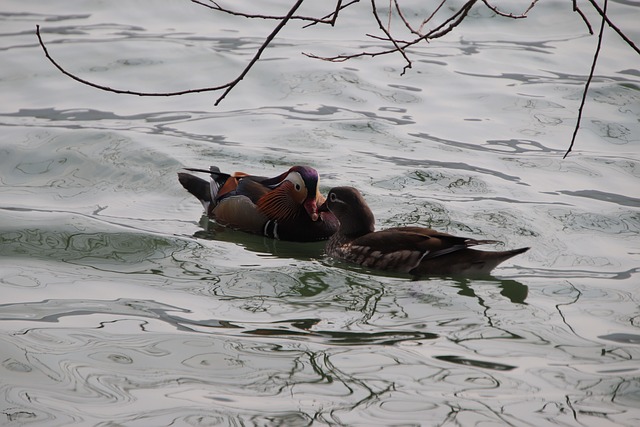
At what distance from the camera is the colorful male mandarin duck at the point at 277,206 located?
9422 mm

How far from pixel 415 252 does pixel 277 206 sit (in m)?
1.80

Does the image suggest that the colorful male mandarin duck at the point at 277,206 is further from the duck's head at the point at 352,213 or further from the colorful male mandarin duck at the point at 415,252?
the colorful male mandarin duck at the point at 415,252

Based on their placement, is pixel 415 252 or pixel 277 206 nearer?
pixel 415 252

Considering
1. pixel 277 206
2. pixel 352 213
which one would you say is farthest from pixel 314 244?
pixel 352 213

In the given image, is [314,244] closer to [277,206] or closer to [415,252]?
[277,206]

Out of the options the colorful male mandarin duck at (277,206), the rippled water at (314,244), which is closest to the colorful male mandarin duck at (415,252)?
the rippled water at (314,244)

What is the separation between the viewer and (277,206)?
9.48 m

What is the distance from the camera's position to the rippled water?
5.99 m

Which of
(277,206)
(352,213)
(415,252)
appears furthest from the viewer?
(277,206)

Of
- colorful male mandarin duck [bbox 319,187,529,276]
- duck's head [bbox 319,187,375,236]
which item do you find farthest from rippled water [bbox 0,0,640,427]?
duck's head [bbox 319,187,375,236]

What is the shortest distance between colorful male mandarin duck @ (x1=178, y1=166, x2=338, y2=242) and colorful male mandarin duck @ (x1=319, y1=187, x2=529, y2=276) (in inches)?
29.1

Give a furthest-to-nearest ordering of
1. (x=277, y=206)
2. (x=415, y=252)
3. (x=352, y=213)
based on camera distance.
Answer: (x=277, y=206) < (x=352, y=213) < (x=415, y=252)

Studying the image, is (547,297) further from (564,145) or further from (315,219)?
(564,145)

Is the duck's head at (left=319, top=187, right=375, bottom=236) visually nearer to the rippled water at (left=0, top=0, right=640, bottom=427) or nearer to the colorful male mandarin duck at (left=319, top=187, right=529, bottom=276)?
the colorful male mandarin duck at (left=319, top=187, right=529, bottom=276)
